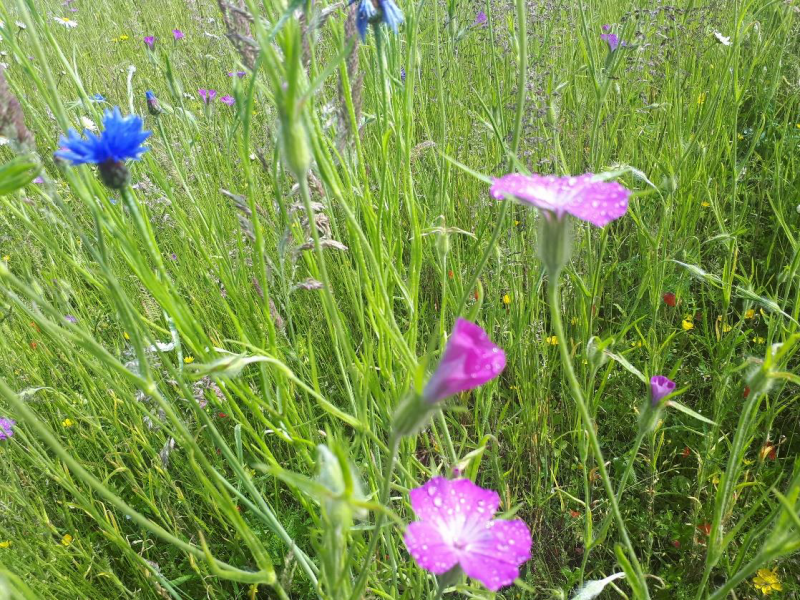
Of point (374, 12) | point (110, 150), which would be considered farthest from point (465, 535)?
point (374, 12)

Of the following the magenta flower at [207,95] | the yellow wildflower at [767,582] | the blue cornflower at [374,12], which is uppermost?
the blue cornflower at [374,12]

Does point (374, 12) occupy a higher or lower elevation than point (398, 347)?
higher

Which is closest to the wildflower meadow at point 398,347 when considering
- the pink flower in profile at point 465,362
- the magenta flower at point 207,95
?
the pink flower in profile at point 465,362

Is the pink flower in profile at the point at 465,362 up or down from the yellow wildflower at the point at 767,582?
up

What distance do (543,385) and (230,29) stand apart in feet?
3.14

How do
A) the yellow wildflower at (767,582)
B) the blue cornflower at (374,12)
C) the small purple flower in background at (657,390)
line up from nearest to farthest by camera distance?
the small purple flower in background at (657,390) → the blue cornflower at (374,12) → the yellow wildflower at (767,582)

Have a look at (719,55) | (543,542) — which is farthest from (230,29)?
(719,55)

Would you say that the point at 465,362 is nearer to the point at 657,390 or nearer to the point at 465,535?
the point at 465,535

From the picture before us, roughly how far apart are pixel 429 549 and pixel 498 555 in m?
0.08

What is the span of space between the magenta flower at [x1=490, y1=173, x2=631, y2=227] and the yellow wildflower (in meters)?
0.88

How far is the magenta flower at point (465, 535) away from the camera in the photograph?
512mm

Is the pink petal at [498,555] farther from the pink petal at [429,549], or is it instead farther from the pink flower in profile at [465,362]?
the pink flower in profile at [465,362]

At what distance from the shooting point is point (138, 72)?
2980 mm

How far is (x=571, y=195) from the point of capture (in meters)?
0.55
